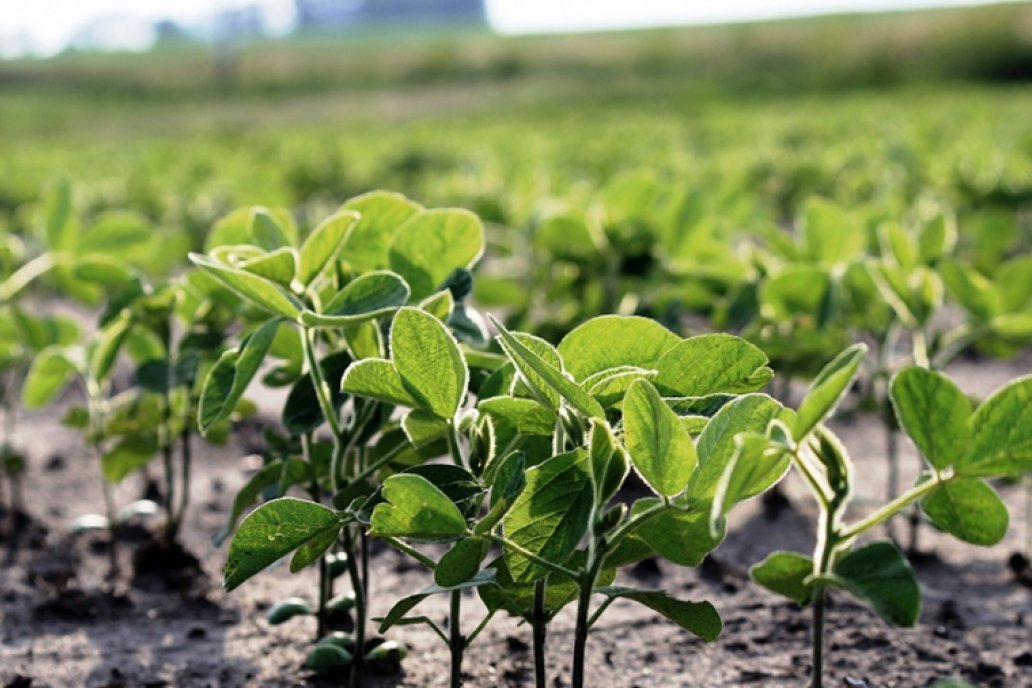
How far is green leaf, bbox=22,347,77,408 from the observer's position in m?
2.13

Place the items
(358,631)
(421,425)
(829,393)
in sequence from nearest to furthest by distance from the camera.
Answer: (829,393) → (421,425) → (358,631)

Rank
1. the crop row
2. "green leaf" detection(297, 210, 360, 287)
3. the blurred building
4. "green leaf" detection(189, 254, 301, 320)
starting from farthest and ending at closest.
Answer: the blurred building < "green leaf" detection(297, 210, 360, 287) < "green leaf" detection(189, 254, 301, 320) < the crop row

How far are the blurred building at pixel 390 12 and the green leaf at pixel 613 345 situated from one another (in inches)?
4354

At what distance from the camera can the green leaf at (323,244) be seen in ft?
4.30

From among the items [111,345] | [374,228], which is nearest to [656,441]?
[374,228]

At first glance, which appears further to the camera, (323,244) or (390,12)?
(390,12)

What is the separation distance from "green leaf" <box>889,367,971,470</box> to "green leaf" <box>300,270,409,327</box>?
1.68 ft

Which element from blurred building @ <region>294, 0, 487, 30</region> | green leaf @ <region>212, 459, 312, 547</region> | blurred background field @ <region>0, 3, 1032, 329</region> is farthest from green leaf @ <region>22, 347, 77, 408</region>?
blurred building @ <region>294, 0, 487, 30</region>

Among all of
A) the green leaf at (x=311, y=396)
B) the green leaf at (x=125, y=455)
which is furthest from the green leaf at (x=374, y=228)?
the green leaf at (x=125, y=455)

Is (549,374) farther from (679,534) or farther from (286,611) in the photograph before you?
(286,611)

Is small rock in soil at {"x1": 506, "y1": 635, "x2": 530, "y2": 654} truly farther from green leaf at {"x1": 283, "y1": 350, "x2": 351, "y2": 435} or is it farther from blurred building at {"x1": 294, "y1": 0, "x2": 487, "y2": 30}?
blurred building at {"x1": 294, "y1": 0, "x2": 487, "y2": 30}

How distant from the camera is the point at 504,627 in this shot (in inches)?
74.9

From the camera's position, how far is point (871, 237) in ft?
9.09

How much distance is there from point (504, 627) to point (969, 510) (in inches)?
39.2
